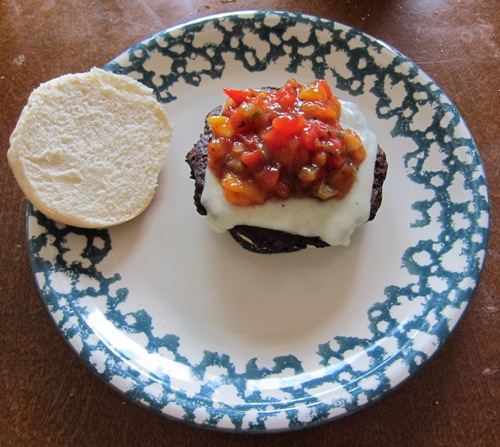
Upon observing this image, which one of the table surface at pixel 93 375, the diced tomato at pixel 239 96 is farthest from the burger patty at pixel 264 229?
the table surface at pixel 93 375

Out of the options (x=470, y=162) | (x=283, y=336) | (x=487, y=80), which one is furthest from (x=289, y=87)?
(x=487, y=80)

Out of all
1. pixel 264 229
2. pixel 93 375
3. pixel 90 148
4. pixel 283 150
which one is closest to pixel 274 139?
pixel 283 150

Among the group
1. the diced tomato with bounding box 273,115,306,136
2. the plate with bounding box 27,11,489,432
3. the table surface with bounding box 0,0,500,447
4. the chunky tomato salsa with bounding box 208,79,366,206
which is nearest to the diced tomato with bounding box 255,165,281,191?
the chunky tomato salsa with bounding box 208,79,366,206

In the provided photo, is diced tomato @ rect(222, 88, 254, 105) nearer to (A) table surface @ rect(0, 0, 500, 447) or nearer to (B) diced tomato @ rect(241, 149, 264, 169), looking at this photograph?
(B) diced tomato @ rect(241, 149, 264, 169)

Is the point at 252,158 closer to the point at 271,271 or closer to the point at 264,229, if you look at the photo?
the point at 264,229

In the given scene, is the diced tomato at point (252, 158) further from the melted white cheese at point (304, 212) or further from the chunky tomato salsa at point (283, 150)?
the melted white cheese at point (304, 212)

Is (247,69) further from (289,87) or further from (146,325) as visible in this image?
(146,325)

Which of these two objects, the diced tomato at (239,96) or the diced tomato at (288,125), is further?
the diced tomato at (239,96)
